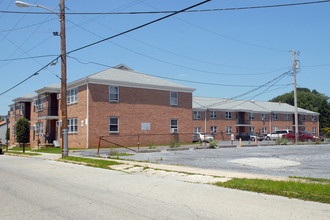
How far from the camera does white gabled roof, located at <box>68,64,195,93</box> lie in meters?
34.4

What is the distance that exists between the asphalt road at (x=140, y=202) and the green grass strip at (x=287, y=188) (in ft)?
1.10

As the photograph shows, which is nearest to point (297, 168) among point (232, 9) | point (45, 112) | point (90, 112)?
point (232, 9)

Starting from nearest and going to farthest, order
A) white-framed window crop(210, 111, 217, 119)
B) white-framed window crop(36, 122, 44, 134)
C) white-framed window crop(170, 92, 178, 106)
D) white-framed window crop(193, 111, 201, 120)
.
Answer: white-framed window crop(170, 92, 178, 106), white-framed window crop(36, 122, 44, 134), white-framed window crop(193, 111, 201, 120), white-framed window crop(210, 111, 217, 119)

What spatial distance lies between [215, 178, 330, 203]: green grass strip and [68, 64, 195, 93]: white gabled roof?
25.3 m

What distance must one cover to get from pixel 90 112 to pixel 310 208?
27916 mm

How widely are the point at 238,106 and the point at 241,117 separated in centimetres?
198

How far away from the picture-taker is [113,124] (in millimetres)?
34969

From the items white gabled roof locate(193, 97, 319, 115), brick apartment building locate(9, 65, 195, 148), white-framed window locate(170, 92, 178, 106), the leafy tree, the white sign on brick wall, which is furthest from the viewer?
the leafy tree

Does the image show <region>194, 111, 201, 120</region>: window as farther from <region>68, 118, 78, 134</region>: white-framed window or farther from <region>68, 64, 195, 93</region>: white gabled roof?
<region>68, 118, 78, 134</region>: white-framed window

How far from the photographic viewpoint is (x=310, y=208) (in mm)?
7555

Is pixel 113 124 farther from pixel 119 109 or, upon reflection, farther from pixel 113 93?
pixel 113 93

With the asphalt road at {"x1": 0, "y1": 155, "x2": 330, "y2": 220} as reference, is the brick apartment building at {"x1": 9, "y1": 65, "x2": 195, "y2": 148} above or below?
above

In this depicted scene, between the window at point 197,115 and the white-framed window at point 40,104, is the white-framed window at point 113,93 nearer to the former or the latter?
the white-framed window at point 40,104

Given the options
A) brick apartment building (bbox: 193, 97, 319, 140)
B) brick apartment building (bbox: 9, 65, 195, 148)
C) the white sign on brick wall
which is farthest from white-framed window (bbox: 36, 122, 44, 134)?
brick apartment building (bbox: 193, 97, 319, 140)
